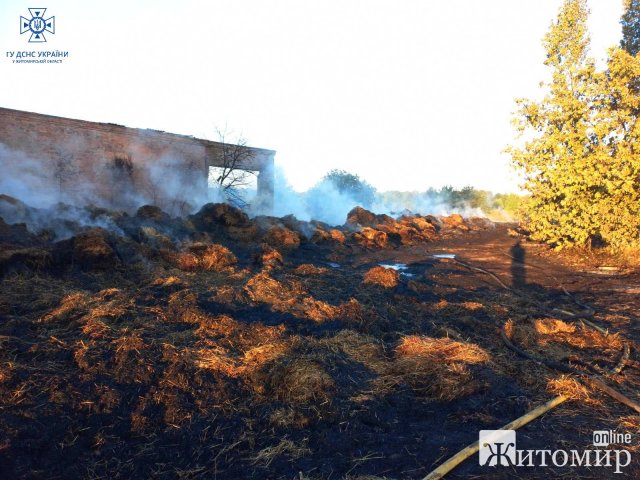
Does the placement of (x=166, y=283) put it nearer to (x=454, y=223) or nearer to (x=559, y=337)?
(x=559, y=337)

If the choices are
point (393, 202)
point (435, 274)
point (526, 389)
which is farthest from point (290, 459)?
point (393, 202)

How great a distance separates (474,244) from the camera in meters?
16.2

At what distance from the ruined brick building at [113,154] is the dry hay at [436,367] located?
52.7 feet

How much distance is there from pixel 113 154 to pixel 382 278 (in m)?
13.9

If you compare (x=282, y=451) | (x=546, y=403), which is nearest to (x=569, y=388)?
(x=546, y=403)

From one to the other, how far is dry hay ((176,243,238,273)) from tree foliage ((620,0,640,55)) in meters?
16.9

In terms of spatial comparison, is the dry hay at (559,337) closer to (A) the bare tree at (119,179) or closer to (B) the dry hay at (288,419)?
(B) the dry hay at (288,419)

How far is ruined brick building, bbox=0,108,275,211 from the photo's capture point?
1537 centimetres

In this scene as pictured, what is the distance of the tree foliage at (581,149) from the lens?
36.7ft

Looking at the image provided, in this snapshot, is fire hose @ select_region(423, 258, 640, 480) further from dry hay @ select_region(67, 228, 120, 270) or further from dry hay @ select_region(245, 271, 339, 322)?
dry hay @ select_region(67, 228, 120, 270)

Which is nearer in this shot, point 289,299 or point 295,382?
point 295,382

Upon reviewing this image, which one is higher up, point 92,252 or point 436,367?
point 92,252

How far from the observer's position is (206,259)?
8391 mm

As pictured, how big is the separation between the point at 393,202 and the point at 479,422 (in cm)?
4076
